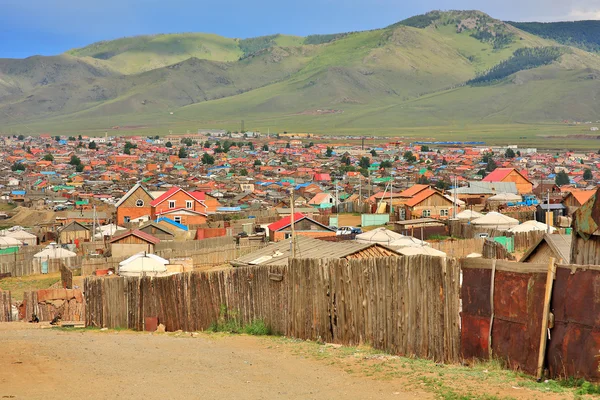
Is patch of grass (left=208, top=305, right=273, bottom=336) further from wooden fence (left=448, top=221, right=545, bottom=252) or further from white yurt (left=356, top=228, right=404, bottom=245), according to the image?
white yurt (left=356, top=228, right=404, bottom=245)

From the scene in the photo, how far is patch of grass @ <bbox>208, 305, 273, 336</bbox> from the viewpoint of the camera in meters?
15.7

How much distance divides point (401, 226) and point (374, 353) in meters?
42.0

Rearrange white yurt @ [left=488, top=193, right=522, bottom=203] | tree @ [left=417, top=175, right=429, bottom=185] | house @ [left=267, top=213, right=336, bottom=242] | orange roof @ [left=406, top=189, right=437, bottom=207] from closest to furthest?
house @ [left=267, top=213, right=336, bottom=242], orange roof @ [left=406, top=189, right=437, bottom=207], white yurt @ [left=488, top=193, right=522, bottom=203], tree @ [left=417, top=175, right=429, bottom=185]

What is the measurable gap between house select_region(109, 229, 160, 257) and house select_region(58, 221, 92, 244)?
13.7 metres

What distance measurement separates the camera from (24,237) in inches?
2331

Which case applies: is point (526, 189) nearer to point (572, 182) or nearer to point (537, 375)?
point (572, 182)

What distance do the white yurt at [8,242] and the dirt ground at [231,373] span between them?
40.8 meters

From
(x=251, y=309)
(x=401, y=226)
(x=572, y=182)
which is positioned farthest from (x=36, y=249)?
(x=572, y=182)

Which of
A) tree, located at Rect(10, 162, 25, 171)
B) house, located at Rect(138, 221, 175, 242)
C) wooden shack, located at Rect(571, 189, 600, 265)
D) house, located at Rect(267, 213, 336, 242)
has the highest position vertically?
wooden shack, located at Rect(571, 189, 600, 265)

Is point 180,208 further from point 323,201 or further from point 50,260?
point 50,260

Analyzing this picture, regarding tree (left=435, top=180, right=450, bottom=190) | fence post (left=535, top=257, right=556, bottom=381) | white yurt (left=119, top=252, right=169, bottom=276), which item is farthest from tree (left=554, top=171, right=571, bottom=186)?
fence post (left=535, top=257, right=556, bottom=381)

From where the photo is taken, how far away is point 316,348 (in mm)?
13695

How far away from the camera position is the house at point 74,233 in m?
60.8

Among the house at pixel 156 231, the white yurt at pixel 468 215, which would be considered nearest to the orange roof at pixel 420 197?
the white yurt at pixel 468 215
